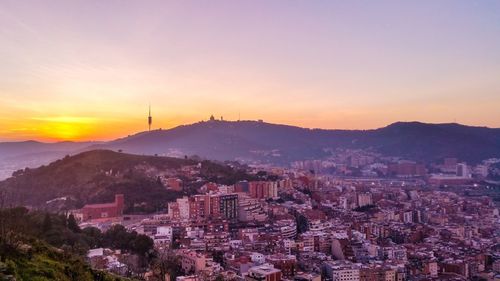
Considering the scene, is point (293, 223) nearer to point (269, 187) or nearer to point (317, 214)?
point (317, 214)

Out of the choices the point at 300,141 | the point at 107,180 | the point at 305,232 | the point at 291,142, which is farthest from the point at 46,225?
the point at 300,141

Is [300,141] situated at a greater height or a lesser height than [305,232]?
greater

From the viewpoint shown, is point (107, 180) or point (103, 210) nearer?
point (103, 210)

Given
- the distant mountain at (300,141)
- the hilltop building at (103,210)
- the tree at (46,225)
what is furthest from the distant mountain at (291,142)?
the tree at (46,225)

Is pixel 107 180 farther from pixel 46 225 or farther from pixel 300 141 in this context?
pixel 300 141

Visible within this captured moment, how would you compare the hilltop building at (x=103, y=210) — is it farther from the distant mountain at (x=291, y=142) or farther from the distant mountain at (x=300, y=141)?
the distant mountain at (x=300, y=141)

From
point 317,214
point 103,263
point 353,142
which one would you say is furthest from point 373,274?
point 353,142
